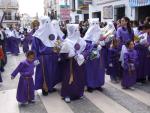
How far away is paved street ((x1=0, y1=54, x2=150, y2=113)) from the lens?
6750mm

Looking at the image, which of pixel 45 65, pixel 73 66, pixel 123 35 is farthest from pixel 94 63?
pixel 123 35

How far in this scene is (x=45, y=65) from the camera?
768cm

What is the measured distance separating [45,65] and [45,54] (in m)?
0.25

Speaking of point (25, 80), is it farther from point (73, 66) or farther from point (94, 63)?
point (94, 63)

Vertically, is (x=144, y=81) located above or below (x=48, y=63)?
below

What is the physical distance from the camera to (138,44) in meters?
8.77

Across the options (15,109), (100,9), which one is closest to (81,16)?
(100,9)

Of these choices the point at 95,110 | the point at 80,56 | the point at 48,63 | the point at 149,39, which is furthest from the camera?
the point at 149,39

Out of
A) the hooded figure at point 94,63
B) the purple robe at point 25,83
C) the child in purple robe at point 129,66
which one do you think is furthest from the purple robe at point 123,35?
the purple robe at point 25,83

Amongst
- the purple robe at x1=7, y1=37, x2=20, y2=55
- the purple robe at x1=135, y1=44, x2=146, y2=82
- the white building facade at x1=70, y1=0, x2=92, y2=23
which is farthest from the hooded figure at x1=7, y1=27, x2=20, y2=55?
the white building facade at x1=70, y1=0, x2=92, y2=23

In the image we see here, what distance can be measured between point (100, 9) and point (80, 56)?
2015 centimetres

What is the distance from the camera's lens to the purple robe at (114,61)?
884cm

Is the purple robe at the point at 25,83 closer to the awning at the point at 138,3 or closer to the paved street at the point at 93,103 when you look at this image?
the paved street at the point at 93,103

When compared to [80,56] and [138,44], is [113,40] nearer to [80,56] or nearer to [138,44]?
[138,44]
